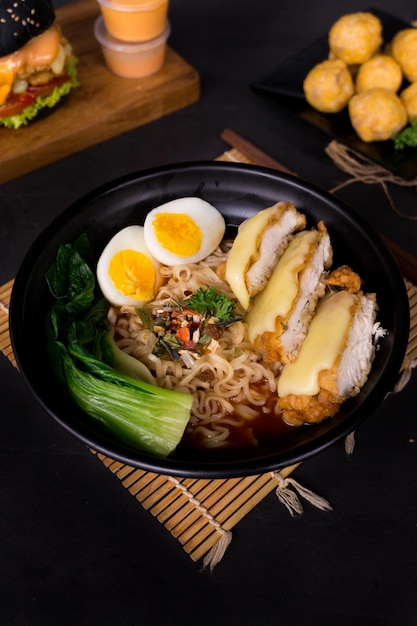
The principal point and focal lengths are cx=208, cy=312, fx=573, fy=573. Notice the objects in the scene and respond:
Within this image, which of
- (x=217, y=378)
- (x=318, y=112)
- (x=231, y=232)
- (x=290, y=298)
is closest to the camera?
(x=290, y=298)

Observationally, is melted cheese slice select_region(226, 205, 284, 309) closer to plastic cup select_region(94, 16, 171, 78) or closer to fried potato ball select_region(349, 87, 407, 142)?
fried potato ball select_region(349, 87, 407, 142)

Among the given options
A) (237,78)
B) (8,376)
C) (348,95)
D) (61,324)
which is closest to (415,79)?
(348,95)

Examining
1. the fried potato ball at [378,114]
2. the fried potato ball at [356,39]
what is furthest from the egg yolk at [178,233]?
the fried potato ball at [356,39]

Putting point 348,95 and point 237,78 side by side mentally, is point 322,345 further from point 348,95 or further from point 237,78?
point 237,78

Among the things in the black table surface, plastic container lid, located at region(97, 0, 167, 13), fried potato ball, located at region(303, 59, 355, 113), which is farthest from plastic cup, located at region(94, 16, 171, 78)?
the black table surface

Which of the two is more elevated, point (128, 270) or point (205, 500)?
point (128, 270)

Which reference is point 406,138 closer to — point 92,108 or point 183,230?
point 183,230

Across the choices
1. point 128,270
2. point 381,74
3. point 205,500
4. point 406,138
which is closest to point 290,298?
point 128,270
